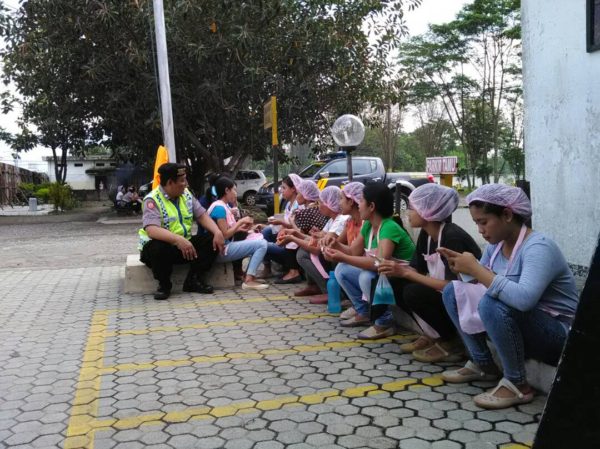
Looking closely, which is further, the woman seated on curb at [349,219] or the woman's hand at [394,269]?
the woman seated on curb at [349,219]

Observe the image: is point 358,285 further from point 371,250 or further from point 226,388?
point 226,388

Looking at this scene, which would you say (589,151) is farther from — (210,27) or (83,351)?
(210,27)

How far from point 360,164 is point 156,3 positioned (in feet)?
22.1

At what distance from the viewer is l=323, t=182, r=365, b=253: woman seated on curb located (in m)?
4.81

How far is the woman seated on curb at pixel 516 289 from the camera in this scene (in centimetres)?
276

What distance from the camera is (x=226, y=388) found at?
347cm

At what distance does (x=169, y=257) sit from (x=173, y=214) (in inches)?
18.2

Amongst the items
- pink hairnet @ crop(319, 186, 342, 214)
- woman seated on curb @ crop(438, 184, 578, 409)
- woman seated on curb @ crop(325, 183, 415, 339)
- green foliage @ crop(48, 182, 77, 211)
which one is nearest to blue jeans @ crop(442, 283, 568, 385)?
woman seated on curb @ crop(438, 184, 578, 409)

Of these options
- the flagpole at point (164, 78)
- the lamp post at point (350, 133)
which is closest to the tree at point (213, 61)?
the flagpole at point (164, 78)

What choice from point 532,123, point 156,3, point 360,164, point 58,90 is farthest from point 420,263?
point 58,90

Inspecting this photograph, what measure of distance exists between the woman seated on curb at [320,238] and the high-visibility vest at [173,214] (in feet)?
3.69

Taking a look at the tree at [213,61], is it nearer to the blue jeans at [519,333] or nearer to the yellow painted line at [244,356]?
the yellow painted line at [244,356]

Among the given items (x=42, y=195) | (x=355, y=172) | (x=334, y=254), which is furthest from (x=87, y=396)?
(x=42, y=195)

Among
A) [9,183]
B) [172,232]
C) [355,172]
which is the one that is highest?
[9,183]
